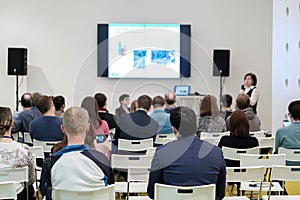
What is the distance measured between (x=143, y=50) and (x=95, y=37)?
114 centimetres

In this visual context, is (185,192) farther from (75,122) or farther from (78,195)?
(75,122)

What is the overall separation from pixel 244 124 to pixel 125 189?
1609 mm

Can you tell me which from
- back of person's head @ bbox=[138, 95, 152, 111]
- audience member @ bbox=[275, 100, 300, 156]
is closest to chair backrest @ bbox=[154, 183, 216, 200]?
audience member @ bbox=[275, 100, 300, 156]

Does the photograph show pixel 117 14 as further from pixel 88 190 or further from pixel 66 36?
pixel 88 190

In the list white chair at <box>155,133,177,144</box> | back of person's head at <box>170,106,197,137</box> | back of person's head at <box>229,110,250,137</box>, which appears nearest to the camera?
back of person's head at <box>170,106,197,137</box>

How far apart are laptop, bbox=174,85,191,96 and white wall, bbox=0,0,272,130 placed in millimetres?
451

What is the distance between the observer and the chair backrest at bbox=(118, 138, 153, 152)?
5.21m

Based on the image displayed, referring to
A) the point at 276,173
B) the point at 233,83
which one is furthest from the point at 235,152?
the point at 233,83

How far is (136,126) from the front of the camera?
5.57m

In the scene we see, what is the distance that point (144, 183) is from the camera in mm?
4070

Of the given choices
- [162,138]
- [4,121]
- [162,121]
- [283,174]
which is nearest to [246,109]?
[162,121]

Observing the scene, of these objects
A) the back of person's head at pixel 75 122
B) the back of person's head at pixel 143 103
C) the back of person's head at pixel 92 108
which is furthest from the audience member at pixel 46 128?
the back of person's head at pixel 75 122

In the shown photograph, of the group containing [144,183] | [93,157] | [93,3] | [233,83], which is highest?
[93,3]

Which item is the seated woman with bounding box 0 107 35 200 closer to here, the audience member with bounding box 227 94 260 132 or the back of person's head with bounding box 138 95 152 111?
the back of person's head with bounding box 138 95 152 111
